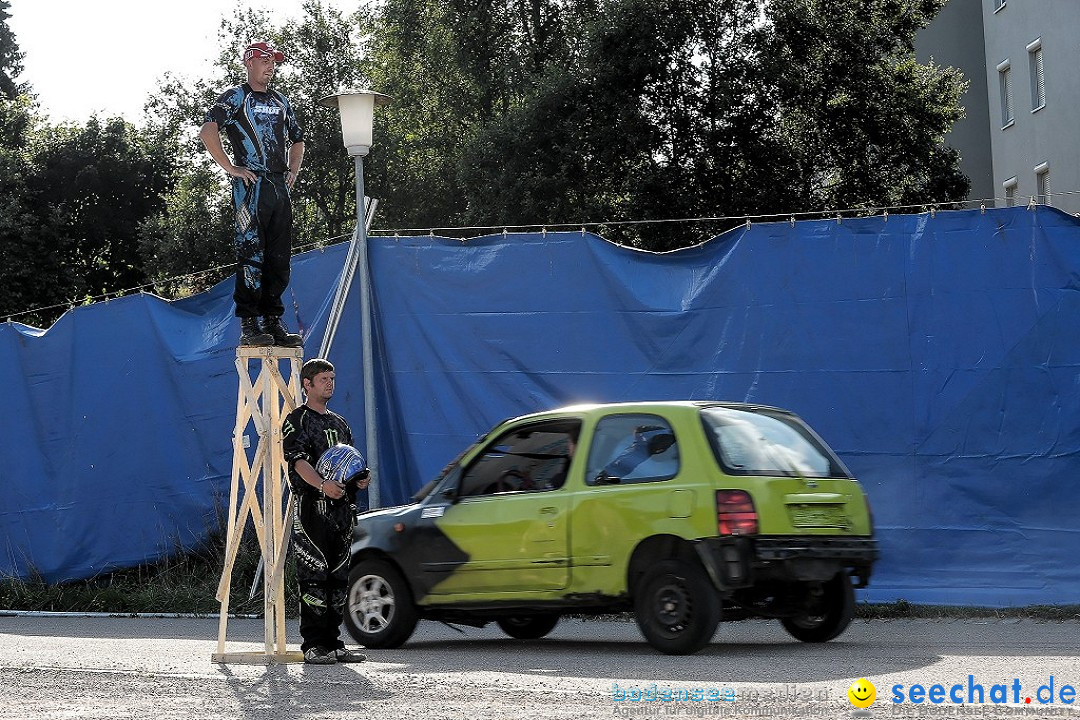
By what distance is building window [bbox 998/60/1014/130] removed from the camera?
3794 cm

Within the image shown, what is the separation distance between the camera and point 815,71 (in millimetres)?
35406

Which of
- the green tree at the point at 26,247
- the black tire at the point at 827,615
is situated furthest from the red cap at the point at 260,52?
the green tree at the point at 26,247

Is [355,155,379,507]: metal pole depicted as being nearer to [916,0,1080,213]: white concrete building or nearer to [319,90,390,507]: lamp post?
[319,90,390,507]: lamp post

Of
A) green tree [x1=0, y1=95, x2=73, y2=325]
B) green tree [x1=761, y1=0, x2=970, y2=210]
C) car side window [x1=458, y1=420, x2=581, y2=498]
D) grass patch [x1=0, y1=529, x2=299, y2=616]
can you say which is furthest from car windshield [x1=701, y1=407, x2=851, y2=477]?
green tree [x1=0, y1=95, x2=73, y2=325]

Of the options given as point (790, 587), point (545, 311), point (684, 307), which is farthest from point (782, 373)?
point (790, 587)

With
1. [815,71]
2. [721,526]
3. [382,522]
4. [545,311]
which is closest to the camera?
[721,526]

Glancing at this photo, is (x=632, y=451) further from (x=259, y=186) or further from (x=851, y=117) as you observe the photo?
(x=851, y=117)

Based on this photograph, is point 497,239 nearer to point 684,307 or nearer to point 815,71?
point 684,307

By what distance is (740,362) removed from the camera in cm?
1258

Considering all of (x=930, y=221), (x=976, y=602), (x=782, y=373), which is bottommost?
(x=976, y=602)

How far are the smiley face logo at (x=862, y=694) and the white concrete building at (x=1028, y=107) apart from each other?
26.0 metres

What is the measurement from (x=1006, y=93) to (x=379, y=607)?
103 feet

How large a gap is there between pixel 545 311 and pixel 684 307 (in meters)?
1.23

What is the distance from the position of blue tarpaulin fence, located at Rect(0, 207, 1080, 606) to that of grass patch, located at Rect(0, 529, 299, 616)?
0.21 metres
